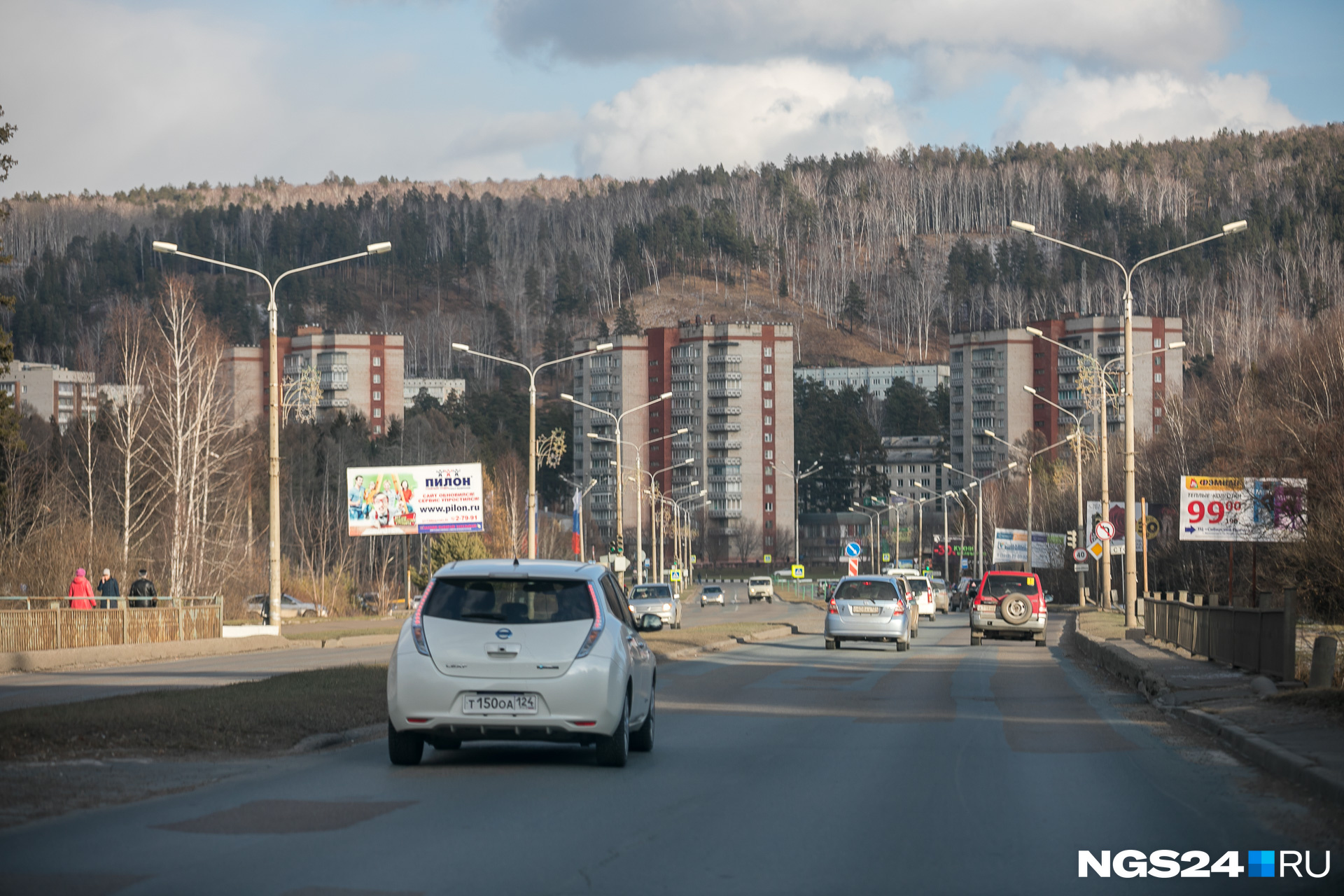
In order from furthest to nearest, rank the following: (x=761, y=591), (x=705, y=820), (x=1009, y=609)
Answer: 1. (x=761, y=591)
2. (x=1009, y=609)
3. (x=705, y=820)

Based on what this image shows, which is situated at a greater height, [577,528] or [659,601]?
[577,528]

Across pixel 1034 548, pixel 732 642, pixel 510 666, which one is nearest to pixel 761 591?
pixel 1034 548

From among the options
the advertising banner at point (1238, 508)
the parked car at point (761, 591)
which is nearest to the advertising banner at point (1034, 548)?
the parked car at point (761, 591)

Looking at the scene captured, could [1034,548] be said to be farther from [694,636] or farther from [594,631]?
[594,631]

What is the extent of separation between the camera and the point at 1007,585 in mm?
37500

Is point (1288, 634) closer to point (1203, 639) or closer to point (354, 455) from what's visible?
point (1203, 639)

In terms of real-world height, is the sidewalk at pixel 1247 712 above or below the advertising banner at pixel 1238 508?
below

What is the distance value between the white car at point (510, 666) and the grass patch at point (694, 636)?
1522 centimetres

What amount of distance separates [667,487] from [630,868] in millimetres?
167153

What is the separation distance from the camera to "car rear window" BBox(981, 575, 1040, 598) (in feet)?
122

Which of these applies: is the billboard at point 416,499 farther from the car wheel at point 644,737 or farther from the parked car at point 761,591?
the car wheel at point 644,737

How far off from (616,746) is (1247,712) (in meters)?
7.51

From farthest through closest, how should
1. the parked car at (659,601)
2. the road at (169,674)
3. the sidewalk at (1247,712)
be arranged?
the parked car at (659,601), the road at (169,674), the sidewalk at (1247,712)

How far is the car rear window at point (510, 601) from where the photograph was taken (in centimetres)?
1167
